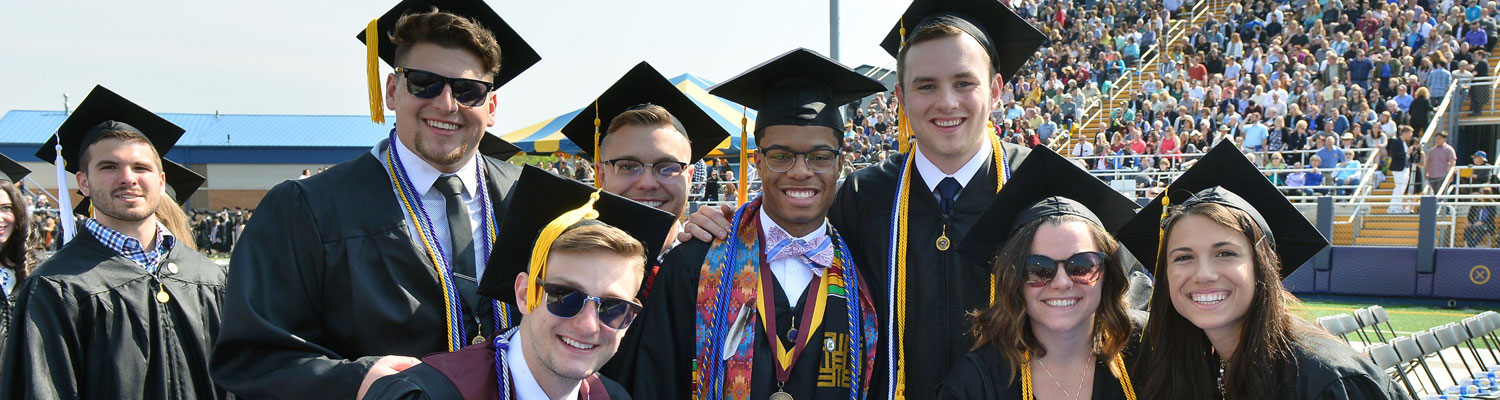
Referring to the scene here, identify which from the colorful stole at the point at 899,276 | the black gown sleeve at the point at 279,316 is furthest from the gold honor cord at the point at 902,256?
the black gown sleeve at the point at 279,316

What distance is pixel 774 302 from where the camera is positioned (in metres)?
3.20

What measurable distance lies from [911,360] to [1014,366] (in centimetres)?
51

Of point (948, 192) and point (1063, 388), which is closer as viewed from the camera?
point (1063, 388)

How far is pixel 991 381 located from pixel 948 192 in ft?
2.46

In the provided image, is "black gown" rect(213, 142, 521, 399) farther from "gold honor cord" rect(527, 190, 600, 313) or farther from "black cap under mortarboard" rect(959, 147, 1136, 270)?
"black cap under mortarboard" rect(959, 147, 1136, 270)

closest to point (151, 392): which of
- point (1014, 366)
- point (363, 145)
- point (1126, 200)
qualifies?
point (1014, 366)

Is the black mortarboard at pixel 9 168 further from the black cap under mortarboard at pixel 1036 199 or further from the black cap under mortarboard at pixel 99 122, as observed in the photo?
the black cap under mortarboard at pixel 1036 199

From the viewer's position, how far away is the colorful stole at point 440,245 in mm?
2811

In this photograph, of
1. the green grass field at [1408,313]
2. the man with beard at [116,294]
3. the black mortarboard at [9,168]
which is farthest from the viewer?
the green grass field at [1408,313]

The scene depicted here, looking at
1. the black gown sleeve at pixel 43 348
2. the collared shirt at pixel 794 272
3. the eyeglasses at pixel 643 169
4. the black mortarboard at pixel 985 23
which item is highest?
the black mortarboard at pixel 985 23

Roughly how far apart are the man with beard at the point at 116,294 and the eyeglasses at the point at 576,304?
2075 mm

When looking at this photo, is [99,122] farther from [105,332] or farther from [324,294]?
[324,294]

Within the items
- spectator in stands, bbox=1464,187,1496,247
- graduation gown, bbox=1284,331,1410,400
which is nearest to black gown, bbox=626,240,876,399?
graduation gown, bbox=1284,331,1410,400

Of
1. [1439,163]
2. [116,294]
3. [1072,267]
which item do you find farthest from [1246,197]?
[1439,163]
